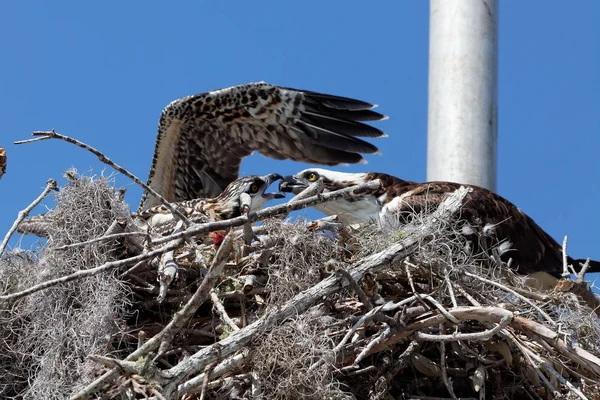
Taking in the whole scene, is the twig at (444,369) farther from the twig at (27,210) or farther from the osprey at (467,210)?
the twig at (27,210)

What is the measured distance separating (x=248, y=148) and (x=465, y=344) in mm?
3715

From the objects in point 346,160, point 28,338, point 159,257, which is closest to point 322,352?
point 159,257

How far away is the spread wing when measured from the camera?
25.6 ft

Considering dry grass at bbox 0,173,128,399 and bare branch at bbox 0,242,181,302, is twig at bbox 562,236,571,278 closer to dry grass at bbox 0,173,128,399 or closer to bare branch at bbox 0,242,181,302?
bare branch at bbox 0,242,181,302

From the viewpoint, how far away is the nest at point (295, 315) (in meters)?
6.22

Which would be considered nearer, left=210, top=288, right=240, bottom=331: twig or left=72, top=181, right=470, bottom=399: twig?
left=72, top=181, right=470, bottom=399: twig

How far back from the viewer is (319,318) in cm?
642

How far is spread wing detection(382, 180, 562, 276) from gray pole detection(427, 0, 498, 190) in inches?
18.5

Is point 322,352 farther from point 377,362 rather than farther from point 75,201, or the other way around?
point 75,201

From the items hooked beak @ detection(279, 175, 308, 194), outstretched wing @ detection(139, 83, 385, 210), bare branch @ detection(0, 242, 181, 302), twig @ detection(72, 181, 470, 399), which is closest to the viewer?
twig @ detection(72, 181, 470, 399)

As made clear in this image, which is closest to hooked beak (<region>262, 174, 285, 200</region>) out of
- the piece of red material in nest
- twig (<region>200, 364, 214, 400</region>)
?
the piece of red material in nest

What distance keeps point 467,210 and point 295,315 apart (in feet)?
6.03

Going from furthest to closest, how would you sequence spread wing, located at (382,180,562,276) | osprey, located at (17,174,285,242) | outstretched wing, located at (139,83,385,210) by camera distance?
outstretched wing, located at (139,83,385,210) → osprey, located at (17,174,285,242) → spread wing, located at (382,180,562,276)

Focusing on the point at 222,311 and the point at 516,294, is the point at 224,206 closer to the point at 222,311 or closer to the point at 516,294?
the point at 222,311
